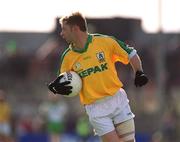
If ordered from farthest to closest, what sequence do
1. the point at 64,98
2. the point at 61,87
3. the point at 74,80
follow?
the point at 64,98 → the point at 61,87 → the point at 74,80

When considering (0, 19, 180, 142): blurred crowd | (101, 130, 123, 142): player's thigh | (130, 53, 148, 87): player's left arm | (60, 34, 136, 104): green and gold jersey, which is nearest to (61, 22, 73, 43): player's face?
(60, 34, 136, 104): green and gold jersey

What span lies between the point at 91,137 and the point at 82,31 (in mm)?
15103

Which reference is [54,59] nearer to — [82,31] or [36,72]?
[36,72]

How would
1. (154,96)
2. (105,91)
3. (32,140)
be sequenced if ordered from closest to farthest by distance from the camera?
(105,91) → (32,140) → (154,96)

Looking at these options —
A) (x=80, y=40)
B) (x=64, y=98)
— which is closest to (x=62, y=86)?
(x=80, y=40)

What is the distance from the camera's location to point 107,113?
1230 centimetres

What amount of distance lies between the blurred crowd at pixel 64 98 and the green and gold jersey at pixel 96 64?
39.9 ft

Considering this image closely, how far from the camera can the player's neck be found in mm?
12234

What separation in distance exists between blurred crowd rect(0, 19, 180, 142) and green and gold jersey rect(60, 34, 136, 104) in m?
12.2

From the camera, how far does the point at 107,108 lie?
40.4ft

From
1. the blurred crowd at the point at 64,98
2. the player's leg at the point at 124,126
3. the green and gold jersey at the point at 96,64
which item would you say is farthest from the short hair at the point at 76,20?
the blurred crowd at the point at 64,98

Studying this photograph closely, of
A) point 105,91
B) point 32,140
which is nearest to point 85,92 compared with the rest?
point 105,91

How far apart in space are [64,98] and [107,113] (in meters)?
18.1

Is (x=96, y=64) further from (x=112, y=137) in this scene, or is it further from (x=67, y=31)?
(x=112, y=137)
